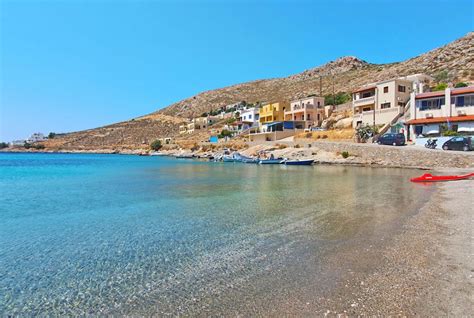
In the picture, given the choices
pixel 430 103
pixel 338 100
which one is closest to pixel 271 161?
pixel 430 103

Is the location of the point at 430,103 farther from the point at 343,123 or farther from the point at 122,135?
the point at 122,135

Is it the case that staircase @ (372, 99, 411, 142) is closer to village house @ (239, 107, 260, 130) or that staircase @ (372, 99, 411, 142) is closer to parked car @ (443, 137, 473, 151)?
parked car @ (443, 137, 473, 151)

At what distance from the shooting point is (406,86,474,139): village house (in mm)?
41134

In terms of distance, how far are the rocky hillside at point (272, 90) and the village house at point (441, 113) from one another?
44110 mm

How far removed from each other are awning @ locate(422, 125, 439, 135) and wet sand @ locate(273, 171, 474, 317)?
120 ft

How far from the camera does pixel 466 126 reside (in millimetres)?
40438

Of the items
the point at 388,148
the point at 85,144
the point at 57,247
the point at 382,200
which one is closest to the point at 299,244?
the point at 57,247

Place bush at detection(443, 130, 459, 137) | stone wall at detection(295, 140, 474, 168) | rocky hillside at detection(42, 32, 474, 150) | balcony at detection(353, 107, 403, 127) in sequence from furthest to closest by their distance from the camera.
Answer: rocky hillside at detection(42, 32, 474, 150) < balcony at detection(353, 107, 403, 127) < bush at detection(443, 130, 459, 137) < stone wall at detection(295, 140, 474, 168)

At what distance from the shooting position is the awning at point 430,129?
1670 inches

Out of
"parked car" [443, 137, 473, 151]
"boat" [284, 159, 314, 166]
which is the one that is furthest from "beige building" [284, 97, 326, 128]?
A: "parked car" [443, 137, 473, 151]

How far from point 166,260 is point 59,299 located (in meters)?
2.78

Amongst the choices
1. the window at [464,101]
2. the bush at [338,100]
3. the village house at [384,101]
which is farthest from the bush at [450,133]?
the bush at [338,100]

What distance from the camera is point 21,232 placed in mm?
12117

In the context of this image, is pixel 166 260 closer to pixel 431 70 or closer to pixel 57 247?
pixel 57 247
